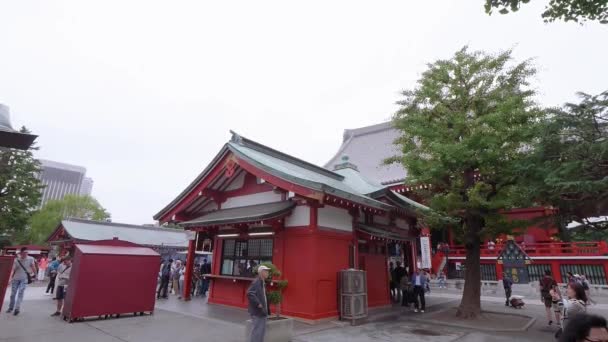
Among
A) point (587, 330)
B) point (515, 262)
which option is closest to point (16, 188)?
point (515, 262)

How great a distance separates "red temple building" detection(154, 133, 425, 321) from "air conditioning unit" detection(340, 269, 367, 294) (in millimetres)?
432

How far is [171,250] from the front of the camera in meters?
30.5

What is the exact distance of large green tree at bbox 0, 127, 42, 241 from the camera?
28.5 metres

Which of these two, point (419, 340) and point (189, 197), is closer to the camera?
point (419, 340)

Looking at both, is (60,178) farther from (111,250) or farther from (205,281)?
(111,250)

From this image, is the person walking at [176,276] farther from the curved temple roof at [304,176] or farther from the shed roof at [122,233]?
the shed roof at [122,233]

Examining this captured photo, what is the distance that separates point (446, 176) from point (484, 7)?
6965 mm

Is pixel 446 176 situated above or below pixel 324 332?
above

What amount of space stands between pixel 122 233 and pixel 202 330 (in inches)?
992

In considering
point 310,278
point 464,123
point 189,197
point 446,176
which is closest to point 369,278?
point 310,278

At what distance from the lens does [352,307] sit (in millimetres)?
10320

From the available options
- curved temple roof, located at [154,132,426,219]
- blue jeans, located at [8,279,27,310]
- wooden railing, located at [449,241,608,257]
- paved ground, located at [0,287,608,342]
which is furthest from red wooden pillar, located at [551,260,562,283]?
blue jeans, located at [8,279,27,310]

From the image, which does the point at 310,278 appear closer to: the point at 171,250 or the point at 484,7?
the point at 484,7

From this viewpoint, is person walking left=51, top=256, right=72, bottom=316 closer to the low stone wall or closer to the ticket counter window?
the ticket counter window
